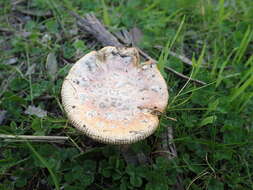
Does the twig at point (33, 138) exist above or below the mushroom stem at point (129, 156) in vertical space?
above

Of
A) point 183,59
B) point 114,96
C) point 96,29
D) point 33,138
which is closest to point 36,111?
point 33,138

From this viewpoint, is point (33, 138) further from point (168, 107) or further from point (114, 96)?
point (168, 107)

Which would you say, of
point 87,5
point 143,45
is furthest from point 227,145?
point 87,5

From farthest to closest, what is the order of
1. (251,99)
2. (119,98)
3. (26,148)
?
(251,99) < (26,148) < (119,98)

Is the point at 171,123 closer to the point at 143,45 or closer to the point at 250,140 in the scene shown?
the point at 250,140

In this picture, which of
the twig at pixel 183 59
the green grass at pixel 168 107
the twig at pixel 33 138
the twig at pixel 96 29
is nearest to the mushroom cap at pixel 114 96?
the green grass at pixel 168 107

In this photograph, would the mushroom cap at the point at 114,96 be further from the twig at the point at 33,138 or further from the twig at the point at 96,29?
the twig at the point at 96,29

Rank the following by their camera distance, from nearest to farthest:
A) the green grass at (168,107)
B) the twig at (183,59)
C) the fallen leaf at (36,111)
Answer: the green grass at (168,107), the fallen leaf at (36,111), the twig at (183,59)
